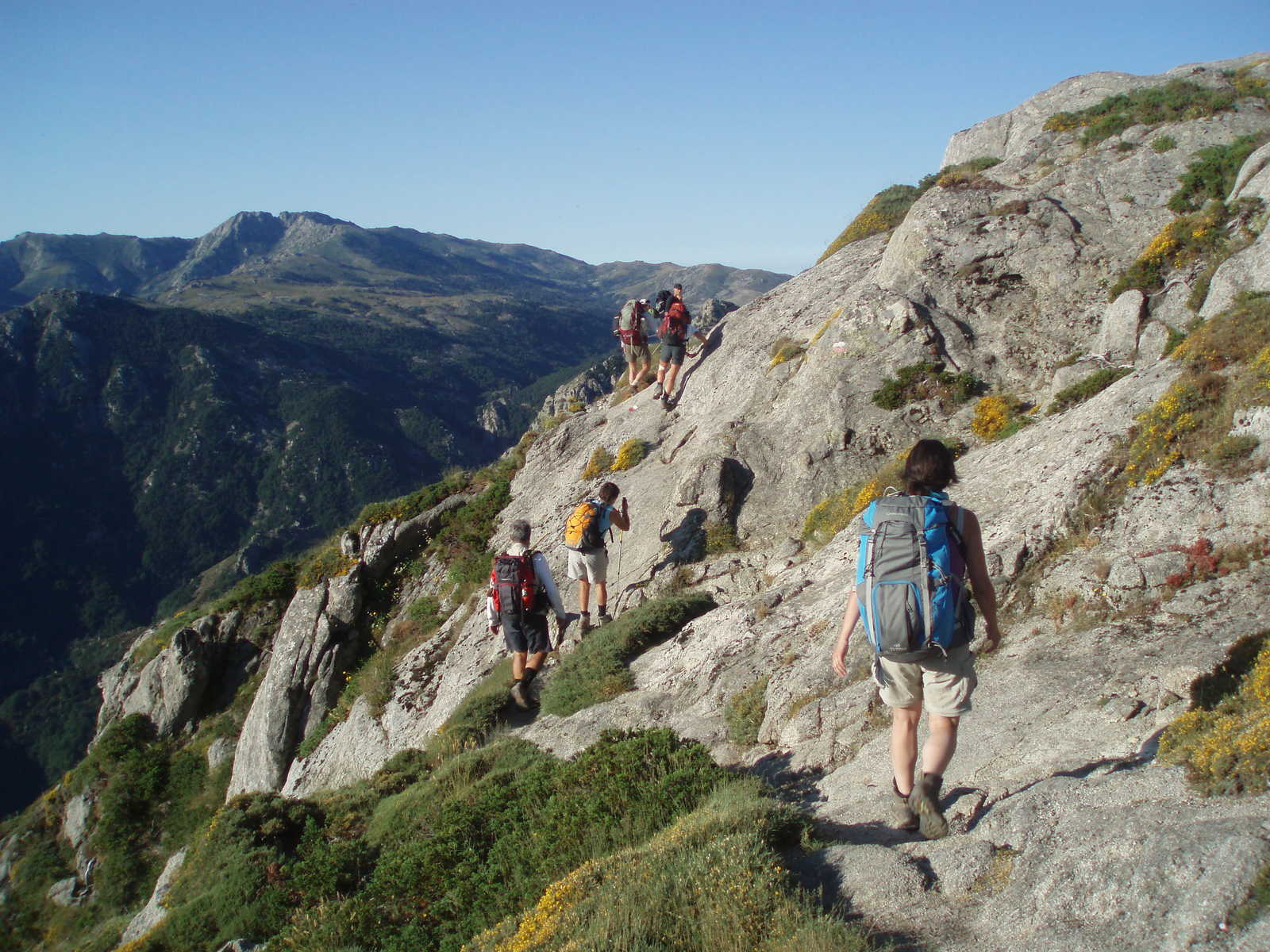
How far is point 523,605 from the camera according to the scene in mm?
11461

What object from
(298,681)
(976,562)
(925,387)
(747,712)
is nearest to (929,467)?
(976,562)

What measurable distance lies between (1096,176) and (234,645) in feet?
78.6

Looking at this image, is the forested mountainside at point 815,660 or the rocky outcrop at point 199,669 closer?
the forested mountainside at point 815,660

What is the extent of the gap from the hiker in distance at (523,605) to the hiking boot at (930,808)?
7078mm

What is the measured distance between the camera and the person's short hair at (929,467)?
4945 mm

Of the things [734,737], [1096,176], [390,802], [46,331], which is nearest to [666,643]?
[734,737]

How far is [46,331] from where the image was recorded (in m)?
173

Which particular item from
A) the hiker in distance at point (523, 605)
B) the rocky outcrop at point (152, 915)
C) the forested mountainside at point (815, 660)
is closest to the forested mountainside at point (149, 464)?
the forested mountainside at point (815, 660)

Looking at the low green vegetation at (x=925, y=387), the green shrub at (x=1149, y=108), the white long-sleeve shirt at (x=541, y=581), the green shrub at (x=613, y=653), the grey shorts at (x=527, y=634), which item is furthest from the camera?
the green shrub at (x=1149, y=108)

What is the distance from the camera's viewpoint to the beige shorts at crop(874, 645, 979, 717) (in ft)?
16.3

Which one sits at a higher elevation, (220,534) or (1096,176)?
(1096,176)

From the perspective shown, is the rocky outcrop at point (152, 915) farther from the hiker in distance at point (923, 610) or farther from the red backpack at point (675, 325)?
the red backpack at point (675, 325)

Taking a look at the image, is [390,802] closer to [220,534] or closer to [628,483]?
[628,483]

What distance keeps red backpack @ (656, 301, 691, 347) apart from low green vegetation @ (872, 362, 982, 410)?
5.24 m
